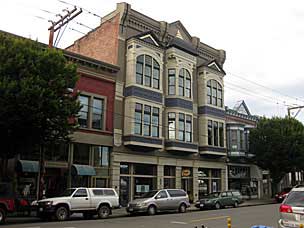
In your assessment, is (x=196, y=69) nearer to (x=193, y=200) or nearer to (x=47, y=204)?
(x=193, y=200)

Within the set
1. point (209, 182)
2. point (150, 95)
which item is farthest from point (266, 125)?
point (150, 95)

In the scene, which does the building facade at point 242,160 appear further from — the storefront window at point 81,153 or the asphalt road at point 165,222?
the asphalt road at point 165,222

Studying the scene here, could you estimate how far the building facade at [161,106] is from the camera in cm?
3028

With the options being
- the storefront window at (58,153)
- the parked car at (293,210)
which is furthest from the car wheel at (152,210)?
the parked car at (293,210)

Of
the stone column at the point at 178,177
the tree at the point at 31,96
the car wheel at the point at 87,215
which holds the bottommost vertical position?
the car wheel at the point at 87,215

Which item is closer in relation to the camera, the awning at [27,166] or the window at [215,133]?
the awning at [27,166]

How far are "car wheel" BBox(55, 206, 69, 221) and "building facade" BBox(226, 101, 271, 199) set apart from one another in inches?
928

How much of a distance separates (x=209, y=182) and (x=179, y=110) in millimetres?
8351

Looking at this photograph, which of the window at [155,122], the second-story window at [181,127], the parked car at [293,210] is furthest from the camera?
the second-story window at [181,127]

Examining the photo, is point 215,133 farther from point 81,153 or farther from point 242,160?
point 81,153

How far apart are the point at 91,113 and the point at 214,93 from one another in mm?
14773

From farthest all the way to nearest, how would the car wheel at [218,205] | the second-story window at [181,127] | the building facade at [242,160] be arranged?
the building facade at [242,160] → the second-story window at [181,127] → the car wheel at [218,205]

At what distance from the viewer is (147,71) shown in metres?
32.2

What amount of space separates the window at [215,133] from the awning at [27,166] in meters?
18.1
